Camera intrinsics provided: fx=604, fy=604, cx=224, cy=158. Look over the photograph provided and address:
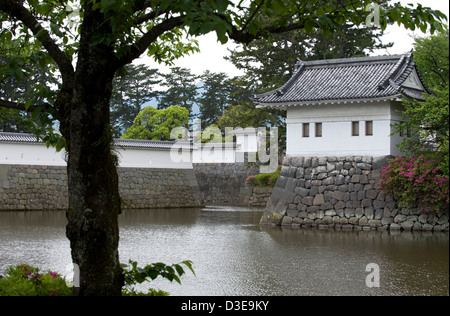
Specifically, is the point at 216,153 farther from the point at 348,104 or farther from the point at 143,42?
the point at 143,42

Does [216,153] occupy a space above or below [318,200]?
above

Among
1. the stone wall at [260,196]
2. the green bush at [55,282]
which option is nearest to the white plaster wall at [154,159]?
the stone wall at [260,196]

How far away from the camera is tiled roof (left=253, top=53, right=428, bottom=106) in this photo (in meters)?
16.9

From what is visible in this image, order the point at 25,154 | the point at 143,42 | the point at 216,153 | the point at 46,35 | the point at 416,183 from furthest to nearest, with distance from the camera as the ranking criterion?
the point at 216,153 → the point at 25,154 → the point at 416,183 → the point at 46,35 → the point at 143,42

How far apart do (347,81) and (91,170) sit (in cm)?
1444

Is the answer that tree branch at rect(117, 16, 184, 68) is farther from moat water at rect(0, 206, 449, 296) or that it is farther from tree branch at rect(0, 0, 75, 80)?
moat water at rect(0, 206, 449, 296)

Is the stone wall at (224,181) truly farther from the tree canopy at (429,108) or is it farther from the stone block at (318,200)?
the tree canopy at (429,108)

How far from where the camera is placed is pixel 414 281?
8688 millimetres

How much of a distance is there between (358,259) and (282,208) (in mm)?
7173

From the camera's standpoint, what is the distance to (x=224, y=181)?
30.2 m

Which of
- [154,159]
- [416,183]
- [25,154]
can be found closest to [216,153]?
[154,159]

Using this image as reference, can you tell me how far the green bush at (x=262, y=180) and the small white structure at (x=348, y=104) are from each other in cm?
820

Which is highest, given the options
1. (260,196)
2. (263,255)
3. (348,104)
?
(348,104)
